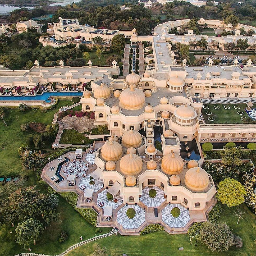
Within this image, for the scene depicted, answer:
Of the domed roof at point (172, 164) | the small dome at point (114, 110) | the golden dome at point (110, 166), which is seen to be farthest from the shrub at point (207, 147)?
the small dome at point (114, 110)

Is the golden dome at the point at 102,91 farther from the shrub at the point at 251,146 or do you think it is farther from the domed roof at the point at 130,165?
the shrub at the point at 251,146

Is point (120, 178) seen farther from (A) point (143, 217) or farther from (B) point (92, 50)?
(B) point (92, 50)

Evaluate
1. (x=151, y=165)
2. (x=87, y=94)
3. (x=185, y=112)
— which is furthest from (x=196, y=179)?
(x=87, y=94)

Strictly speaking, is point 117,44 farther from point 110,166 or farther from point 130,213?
point 130,213

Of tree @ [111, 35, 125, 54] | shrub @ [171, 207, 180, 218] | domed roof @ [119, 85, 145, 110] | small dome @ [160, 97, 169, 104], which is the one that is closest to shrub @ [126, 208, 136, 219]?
shrub @ [171, 207, 180, 218]

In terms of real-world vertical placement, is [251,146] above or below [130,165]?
below

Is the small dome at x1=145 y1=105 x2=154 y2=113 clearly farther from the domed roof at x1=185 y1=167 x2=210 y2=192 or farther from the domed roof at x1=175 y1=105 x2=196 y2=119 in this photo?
the domed roof at x1=185 y1=167 x2=210 y2=192
